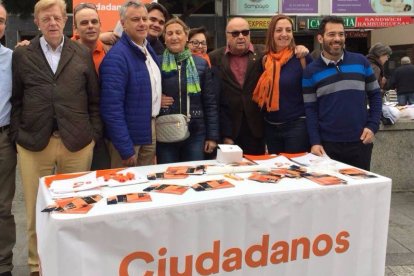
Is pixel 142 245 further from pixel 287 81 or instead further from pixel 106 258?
pixel 287 81

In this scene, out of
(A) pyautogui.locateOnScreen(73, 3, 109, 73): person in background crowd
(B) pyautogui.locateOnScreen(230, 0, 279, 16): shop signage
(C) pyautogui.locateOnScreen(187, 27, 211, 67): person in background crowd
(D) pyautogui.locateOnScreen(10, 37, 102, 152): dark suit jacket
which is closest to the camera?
(D) pyautogui.locateOnScreen(10, 37, 102, 152): dark suit jacket

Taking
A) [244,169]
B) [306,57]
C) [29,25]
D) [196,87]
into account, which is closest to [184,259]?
[244,169]

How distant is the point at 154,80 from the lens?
346cm

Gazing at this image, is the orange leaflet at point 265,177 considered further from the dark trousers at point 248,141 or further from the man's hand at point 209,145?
the dark trousers at point 248,141

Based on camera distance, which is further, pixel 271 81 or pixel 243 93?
pixel 243 93

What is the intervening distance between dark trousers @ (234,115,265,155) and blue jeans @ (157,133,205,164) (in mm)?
502

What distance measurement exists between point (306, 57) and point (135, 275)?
241cm

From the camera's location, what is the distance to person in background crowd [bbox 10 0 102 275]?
307 centimetres

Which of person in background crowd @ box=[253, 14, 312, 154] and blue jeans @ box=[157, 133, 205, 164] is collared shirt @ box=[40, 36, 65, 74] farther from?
person in background crowd @ box=[253, 14, 312, 154]

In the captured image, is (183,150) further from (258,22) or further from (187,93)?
(258,22)

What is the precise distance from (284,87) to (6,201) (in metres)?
2.30

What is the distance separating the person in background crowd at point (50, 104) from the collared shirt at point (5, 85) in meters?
0.05

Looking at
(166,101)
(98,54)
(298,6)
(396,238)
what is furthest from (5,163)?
(298,6)

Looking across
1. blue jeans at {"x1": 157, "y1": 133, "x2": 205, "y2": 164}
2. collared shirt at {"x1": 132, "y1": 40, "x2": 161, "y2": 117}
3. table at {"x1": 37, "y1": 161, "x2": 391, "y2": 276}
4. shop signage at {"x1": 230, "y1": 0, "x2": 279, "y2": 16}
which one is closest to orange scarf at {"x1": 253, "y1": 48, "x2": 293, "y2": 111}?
blue jeans at {"x1": 157, "y1": 133, "x2": 205, "y2": 164}
